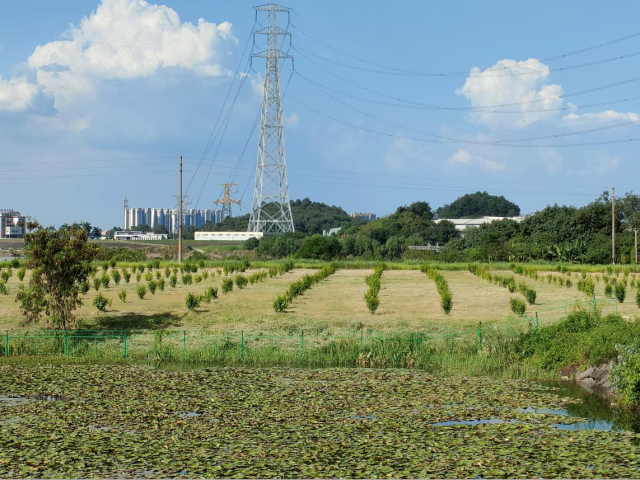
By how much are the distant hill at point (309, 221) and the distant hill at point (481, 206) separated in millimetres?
31401

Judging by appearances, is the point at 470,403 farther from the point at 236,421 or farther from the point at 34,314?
the point at 34,314

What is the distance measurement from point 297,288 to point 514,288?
12.3 m

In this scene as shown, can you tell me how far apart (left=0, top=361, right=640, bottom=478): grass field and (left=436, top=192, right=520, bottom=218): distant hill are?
513 ft

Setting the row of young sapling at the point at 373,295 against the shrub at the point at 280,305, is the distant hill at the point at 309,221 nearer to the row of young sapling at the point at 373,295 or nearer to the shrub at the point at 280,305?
the row of young sapling at the point at 373,295

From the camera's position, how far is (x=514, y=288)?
41.7 meters

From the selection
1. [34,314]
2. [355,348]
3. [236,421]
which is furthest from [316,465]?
[34,314]

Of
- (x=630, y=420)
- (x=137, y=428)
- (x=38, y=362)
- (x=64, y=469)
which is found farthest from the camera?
(x=38, y=362)

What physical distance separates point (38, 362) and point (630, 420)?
1663cm

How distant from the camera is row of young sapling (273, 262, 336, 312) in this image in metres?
33.1

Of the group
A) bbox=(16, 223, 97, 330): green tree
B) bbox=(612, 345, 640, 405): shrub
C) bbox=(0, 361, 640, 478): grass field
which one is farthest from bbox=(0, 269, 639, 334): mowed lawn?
bbox=(612, 345, 640, 405): shrub

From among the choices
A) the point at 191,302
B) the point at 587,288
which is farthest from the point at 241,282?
the point at 587,288

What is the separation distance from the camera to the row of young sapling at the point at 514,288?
103 ft

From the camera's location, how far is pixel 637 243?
7462 cm

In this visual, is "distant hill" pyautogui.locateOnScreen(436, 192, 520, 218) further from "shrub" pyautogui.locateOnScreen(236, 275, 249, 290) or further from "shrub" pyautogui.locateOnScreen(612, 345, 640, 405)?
"shrub" pyautogui.locateOnScreen(612, 345, 640, 405)
